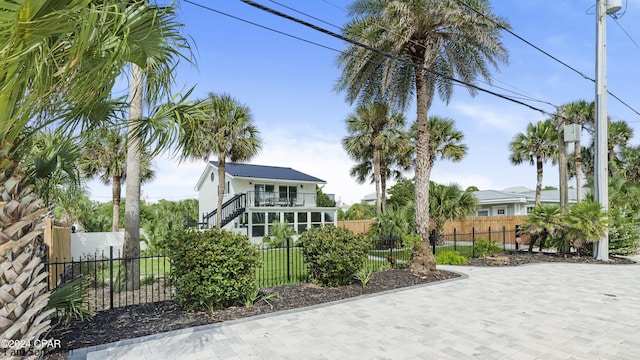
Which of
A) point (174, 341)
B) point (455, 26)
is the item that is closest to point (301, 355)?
point (174, 341)

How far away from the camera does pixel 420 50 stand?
401 inches


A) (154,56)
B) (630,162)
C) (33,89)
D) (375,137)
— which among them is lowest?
(33,89)

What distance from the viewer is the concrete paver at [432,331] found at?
4414 millimetres

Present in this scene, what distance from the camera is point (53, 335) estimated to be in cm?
477

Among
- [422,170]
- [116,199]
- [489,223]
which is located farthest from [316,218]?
[422,170]

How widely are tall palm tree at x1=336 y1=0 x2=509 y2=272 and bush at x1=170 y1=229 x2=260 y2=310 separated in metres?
5.45

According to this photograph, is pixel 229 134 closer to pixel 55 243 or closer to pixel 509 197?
pixel 55 243

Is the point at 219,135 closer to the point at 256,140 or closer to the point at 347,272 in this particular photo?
the point at 256,140

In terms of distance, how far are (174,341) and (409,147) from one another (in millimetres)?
22052

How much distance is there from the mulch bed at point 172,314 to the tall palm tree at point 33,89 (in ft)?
6.97

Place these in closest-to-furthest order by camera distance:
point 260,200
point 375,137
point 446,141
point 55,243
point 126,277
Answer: point 126,277, point 55,243, point 446,141, point 375,137, point 260,200

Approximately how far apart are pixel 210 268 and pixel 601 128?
47.0 ft

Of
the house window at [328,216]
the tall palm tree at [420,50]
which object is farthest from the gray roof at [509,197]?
the tall palm tree at [420,50]

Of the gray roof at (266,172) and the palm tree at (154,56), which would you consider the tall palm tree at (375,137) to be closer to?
the gray roof at (266,172)
